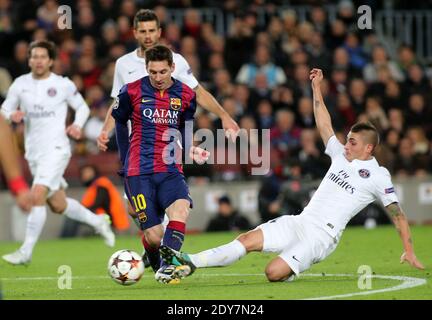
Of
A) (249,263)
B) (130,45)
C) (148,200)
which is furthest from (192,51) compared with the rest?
(148,200)

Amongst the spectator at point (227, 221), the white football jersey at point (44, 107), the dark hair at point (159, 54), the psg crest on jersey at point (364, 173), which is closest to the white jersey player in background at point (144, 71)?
the dark hair at point (159, 54)

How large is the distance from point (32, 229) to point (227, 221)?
6.01 metres

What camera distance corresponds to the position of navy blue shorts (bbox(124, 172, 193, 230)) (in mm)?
10625

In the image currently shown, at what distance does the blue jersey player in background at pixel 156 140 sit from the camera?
10594mm

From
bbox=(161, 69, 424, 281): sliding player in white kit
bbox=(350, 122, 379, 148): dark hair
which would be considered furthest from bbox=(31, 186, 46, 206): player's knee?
bbox=(350, 122, 379, 148): dark hair

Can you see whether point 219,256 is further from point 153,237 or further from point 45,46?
point 45,46

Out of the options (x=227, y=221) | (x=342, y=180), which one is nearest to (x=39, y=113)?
(x=342, y=180)

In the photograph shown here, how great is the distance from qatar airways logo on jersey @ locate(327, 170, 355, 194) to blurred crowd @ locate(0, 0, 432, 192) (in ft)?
26.2

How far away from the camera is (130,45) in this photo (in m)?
20.9

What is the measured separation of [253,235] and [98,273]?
95.2 inches

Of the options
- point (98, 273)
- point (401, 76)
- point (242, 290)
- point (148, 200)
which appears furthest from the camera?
point (401, 76)

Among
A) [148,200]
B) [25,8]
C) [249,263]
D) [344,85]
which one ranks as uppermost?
[25,8]

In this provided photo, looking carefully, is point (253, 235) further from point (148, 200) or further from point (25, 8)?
point (25, 8)

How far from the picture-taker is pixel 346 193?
10766mm
